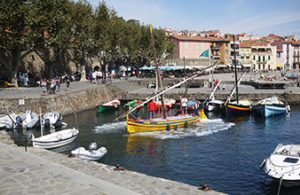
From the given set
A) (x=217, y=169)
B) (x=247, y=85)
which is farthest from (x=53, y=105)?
(x=247, y=85)

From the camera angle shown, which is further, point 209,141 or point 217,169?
point 209,141

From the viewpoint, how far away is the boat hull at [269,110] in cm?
4622

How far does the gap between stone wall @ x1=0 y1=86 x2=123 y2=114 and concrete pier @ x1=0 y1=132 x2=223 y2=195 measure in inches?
962

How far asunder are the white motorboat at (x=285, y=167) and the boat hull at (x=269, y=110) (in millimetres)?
23341

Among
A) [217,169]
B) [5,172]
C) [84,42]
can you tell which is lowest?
[217,169]

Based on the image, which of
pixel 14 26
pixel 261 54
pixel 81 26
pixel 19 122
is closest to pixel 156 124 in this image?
pixel 19 122

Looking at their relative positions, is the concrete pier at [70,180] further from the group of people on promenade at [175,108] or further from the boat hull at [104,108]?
the boat hull at [104,108]

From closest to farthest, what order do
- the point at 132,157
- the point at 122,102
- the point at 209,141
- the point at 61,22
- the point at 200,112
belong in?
1. the point at 132,157
2. the point at 209,141
3. the point at 200,112
4. the point at 61,22
5. the point at 122,102

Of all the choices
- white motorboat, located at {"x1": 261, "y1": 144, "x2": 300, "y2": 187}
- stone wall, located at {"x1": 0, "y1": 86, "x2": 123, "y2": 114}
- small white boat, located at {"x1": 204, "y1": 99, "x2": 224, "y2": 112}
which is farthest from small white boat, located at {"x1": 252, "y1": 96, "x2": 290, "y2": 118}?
white motorboat, located at {"x1": 261, "y1": 144, "x2": 300, "y2": 187}

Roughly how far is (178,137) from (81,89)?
2525cm

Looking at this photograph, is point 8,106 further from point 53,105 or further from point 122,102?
point 122,102

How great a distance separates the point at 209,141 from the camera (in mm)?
33562

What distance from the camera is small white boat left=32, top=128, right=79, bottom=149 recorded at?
30219 millimetres

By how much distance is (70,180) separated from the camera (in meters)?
16.1
